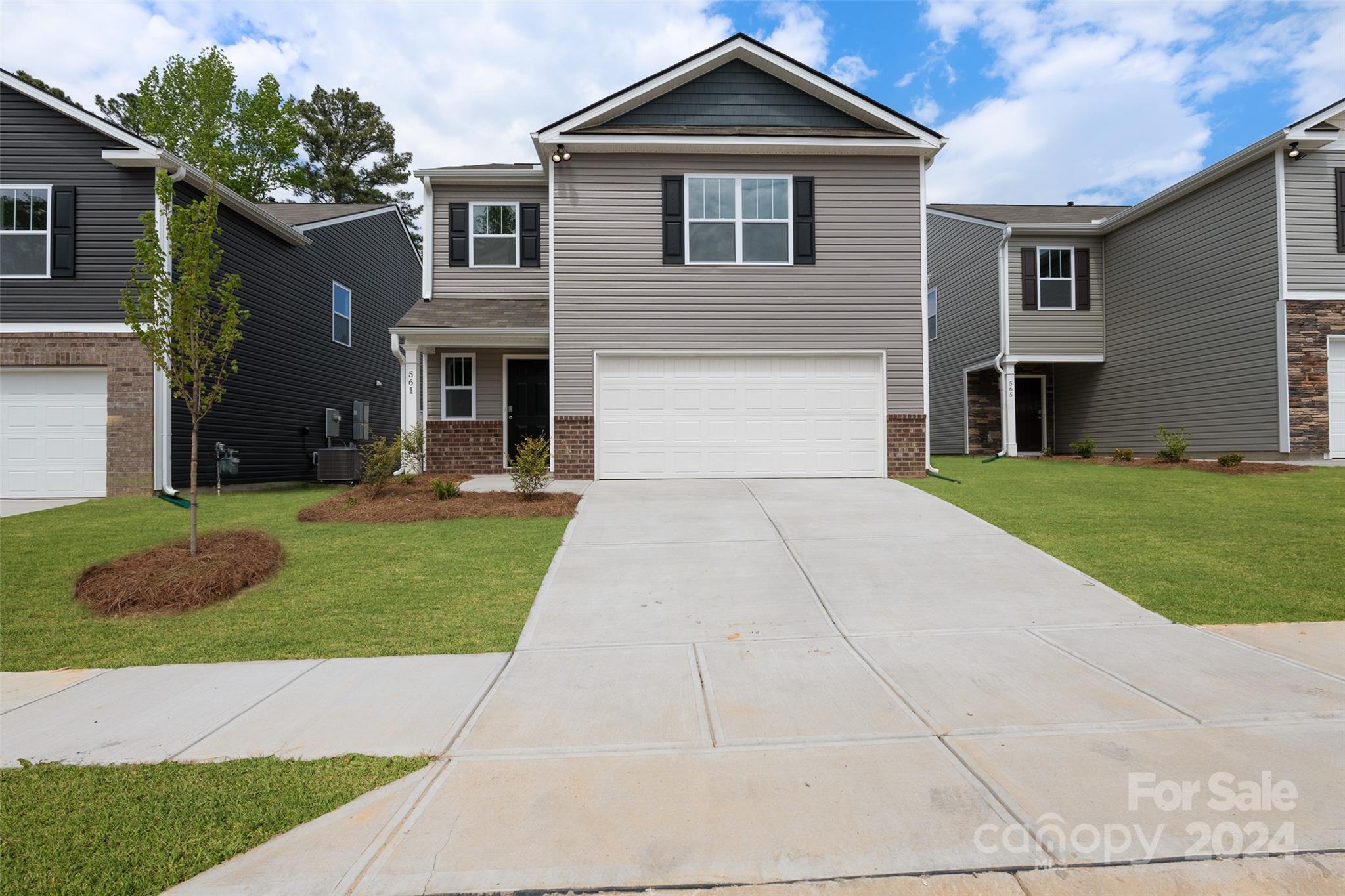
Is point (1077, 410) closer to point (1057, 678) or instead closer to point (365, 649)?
point (1057, 678)

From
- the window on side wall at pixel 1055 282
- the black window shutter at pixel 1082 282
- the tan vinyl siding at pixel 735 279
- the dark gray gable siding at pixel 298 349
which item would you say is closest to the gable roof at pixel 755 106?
the tan vinyl siding at pixel 735 279

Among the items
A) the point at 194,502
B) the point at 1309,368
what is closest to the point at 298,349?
the point at 194,502

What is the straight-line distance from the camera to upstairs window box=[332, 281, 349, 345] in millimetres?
17875

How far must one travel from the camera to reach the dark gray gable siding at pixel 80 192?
1151 cm

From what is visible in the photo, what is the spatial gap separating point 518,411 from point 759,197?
6087 mm

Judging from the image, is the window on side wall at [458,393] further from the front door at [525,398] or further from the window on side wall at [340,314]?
the window on side wall at [340,314]

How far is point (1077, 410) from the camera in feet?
61.8

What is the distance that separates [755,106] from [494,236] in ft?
18.4

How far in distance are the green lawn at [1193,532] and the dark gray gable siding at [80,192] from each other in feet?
43.6

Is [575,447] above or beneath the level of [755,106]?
beneath

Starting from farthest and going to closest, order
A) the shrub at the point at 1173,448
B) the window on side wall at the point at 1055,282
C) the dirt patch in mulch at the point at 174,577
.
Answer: the window on side wall at the point at 1055,282, the shrub at the point at 1173,448, the dirt patch in mulch at the point at 174,577

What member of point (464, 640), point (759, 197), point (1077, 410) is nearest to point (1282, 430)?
point (1077, 410)

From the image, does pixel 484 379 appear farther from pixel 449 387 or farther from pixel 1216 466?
pixel 1216 466

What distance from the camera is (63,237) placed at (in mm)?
11461
